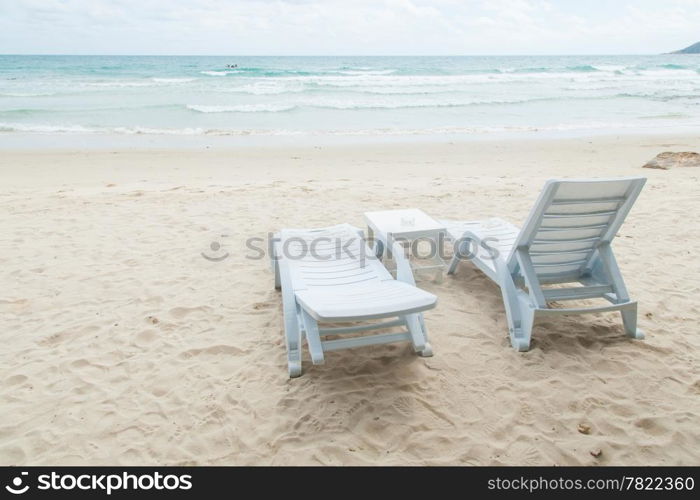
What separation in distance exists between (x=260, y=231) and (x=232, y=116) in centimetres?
1278

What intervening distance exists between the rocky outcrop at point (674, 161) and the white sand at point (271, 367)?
3.36m

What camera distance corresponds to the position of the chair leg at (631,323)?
10.5ft

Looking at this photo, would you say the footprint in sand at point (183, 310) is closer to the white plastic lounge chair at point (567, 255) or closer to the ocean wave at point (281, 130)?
the white plastic lounge chair at point (567, 255)

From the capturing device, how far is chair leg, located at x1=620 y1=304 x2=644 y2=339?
3213 mm

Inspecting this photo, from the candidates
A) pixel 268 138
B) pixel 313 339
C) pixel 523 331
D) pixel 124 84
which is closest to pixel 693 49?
pixel 124 84

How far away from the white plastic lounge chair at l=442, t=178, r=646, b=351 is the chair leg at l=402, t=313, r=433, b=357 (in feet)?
2.15

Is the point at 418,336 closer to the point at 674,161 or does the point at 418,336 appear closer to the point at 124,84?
the point at 674,161

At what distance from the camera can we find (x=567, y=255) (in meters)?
3.41

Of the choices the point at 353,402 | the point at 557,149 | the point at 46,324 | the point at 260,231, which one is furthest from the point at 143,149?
the point at 353,402

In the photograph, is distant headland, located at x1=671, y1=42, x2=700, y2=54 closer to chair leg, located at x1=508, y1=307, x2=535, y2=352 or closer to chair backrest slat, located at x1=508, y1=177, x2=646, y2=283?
chair backrest slat, located at x1=508, y1=177, x2=646, y2=283

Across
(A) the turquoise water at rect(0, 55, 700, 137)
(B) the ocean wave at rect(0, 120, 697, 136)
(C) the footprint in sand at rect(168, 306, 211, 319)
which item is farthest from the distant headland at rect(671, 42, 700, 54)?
(C) the footprint in sand at rect(168, 306, 211, 319)

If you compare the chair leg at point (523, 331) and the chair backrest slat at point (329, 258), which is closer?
the chair leg at point (523, 331)

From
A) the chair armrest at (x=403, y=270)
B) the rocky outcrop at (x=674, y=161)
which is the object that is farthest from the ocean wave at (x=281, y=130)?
the chair armrest at (x=403, y=270)

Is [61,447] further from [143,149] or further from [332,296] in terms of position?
[143,149]
